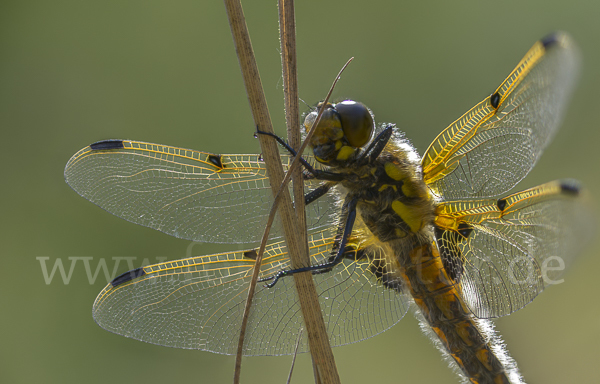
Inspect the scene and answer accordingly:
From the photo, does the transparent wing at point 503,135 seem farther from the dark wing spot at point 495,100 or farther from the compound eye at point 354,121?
the compound eye at point 354,121

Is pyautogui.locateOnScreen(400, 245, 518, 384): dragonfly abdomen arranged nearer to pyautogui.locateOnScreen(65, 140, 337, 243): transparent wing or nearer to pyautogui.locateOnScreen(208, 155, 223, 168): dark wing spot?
pyautogui.locateOnScreen(65, 140, 337, 243): transparent wing

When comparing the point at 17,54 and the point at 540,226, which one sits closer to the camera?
the point at 540,226

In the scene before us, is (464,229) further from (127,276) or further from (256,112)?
(127,276)

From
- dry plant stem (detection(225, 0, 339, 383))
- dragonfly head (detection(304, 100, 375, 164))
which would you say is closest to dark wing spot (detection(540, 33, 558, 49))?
dragonfly head (detection(304, 100, 375, 164))

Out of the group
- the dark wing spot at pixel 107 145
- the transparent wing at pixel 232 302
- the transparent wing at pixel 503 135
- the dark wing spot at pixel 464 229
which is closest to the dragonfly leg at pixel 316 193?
the transparent wing at pixel 232 302

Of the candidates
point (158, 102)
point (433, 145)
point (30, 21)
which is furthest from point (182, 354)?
point (30, 21)

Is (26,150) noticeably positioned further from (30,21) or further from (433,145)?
(433,145)
